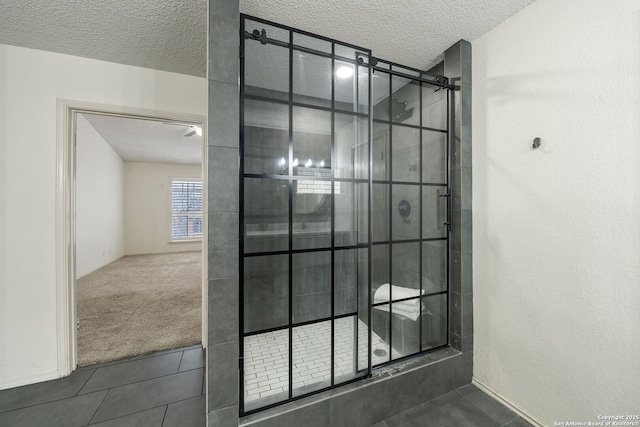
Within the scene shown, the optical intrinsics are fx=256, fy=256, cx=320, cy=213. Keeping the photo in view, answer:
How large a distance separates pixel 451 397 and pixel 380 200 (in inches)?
54.1

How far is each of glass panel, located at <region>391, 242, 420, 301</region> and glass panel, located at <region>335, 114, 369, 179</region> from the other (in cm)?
59

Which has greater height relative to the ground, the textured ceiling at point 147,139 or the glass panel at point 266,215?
the textured ceiling at point 147,139

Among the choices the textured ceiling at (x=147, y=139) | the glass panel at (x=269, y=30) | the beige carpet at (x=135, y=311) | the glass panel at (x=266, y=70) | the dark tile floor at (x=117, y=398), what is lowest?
the dark tile floor at (x=117, y=398)

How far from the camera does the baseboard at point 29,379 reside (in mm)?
1765

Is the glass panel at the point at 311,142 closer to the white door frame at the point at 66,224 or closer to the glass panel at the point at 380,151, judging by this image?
the glass panel at the point at 380,151

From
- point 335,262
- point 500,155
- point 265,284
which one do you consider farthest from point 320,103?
point 500,155

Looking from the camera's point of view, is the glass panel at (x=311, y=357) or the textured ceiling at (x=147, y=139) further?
the textured ceiling at (x=147, y=139)

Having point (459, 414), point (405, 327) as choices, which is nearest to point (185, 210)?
point (405, 327)

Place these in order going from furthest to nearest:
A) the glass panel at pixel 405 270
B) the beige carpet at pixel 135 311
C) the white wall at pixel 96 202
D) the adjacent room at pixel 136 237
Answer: the white wall at pixel 96 202 < the adjacent room at pixel 136 237 < the beige carpet at pixel 135 311 < the glass panel at pixel 405 270

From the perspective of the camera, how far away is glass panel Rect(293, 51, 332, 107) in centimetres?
145

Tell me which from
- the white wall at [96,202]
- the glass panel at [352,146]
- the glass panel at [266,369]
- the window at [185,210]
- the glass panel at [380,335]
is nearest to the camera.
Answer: the glass panel at [266,369]

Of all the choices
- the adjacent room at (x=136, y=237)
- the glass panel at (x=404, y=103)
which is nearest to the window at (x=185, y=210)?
the adjacent room at (x=136, y=237)

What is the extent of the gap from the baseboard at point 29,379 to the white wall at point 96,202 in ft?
10.0

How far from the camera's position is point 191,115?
2.20 metres
